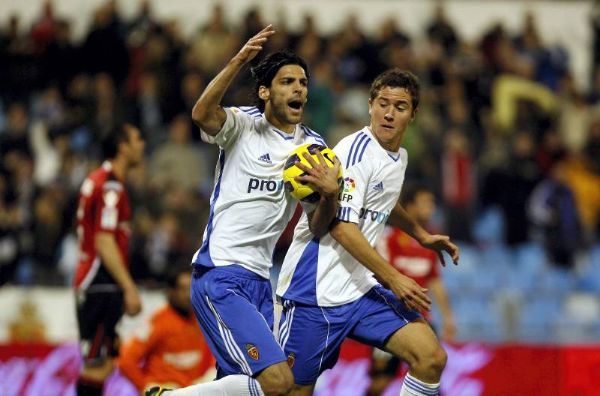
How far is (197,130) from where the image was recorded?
13.7 m

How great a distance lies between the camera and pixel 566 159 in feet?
48.9

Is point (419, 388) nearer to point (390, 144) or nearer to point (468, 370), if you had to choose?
point (390, 144)

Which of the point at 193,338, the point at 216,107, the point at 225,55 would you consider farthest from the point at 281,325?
the point at 225,55

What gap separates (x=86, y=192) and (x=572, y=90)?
9120 millimetres

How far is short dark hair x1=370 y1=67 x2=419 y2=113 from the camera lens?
6645mm

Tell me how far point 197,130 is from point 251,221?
7.39m

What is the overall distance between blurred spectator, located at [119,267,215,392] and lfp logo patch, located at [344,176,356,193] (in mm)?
2394

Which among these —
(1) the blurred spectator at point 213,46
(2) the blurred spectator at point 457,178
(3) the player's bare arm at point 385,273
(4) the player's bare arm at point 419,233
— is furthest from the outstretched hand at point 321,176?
(1) the blurred spectator at point 213,46

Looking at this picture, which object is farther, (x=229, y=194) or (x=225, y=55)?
(x=225, y=55)

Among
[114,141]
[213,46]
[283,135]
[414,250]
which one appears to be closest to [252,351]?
[283,135]

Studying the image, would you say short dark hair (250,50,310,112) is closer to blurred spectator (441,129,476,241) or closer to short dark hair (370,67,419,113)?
short dark hair (370,67,419,113)

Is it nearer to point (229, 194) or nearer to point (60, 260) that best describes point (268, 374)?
point (229, 194)

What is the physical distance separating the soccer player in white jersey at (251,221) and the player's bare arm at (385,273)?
7.2 inches

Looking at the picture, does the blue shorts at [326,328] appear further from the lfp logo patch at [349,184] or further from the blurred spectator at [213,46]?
the blurred spectator at [213,46]
